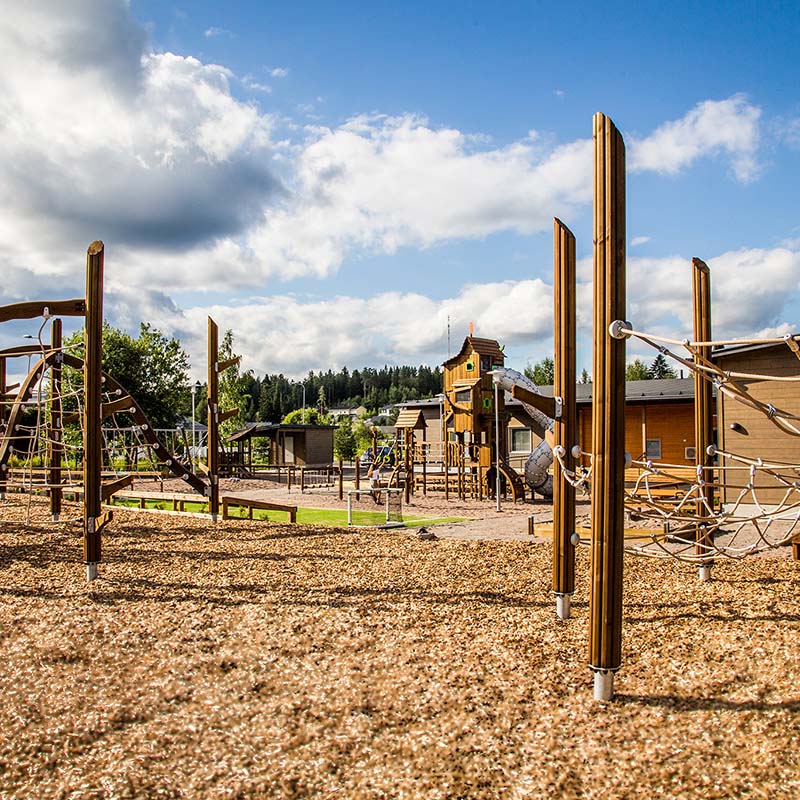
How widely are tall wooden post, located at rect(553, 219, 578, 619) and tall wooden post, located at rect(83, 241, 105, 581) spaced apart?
15.9 ft

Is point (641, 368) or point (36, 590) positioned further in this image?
point (641, 368)

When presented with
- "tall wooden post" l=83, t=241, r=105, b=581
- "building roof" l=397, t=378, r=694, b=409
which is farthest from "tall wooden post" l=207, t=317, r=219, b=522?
"building roof" l=397, t=378, r=694, b=409

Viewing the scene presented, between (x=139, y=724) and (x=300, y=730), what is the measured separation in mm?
1018

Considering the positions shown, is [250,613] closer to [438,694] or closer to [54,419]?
[438,694]

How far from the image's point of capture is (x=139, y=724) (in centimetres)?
435

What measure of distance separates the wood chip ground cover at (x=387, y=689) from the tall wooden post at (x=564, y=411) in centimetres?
41

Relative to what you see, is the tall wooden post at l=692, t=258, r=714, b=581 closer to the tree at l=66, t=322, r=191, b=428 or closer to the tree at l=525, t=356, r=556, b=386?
the tree at l=66, t=322, r=191, b=428

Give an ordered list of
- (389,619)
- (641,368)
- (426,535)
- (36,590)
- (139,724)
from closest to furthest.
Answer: (139,724)
(389,619)
(36,590)
(426,535)
(641,368)

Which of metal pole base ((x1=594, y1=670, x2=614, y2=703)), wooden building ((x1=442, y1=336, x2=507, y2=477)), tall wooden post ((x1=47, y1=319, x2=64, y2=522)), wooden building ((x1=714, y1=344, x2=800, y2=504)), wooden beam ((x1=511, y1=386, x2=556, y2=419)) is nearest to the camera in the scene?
metal pole base ((x1=594, y1=670, x2=614, y2=703))

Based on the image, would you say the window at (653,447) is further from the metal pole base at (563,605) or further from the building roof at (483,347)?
the metal pole base at (563,605)

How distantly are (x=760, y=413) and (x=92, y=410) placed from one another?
12.9 metres

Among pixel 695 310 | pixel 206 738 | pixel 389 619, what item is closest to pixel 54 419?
pixel 389 619

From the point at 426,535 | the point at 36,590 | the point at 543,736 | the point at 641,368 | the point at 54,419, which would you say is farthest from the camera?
the point at 641,368

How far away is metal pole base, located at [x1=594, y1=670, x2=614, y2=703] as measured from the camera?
4441 mm
